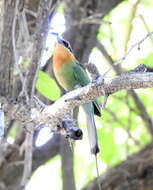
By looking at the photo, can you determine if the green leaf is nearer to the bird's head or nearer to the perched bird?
the perched bird

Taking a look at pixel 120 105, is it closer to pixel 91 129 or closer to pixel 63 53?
pixel 63 53

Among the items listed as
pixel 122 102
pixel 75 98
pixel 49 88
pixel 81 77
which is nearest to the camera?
pixel 75 98

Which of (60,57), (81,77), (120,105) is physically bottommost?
(120,105)

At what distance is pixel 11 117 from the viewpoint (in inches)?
98.8

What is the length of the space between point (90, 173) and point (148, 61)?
1493 mm

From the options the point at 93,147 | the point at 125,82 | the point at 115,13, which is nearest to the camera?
the point at 125,82

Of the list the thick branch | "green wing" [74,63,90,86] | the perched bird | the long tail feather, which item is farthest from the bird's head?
the thick branch

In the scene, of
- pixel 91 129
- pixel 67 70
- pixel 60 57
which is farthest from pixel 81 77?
pixel 91 129

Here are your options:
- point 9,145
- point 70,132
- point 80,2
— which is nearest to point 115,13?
point 80,2

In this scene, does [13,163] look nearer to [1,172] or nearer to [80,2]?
[1,172]

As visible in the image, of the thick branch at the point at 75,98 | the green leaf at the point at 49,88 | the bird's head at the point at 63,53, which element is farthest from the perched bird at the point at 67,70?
the thick branch at the point at 75,98

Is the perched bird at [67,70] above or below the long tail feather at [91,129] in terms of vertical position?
above

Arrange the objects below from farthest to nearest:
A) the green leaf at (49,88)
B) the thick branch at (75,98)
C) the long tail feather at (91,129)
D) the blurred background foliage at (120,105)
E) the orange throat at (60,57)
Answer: the blurred background foliage at (120,105), the orange throat at (60,57), the green leaf at (49,88), the long tail feather at (91,129), the thick branch at (75,98)

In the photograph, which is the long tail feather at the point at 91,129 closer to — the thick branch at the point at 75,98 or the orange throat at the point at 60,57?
the thick branch at the point at 75,98
